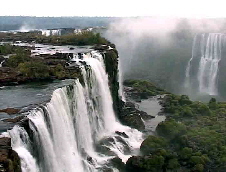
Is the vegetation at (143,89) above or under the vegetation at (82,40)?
under

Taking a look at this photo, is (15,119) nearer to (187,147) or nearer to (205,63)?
(187,147)

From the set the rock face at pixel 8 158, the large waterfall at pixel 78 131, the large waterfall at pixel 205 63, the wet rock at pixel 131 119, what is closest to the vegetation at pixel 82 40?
the large waterfall at pixel 78 131

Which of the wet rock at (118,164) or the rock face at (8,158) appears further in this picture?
the wet rock at (118,164)

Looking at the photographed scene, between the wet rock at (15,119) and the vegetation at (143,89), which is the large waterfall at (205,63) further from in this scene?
the wet rock at (15,119)

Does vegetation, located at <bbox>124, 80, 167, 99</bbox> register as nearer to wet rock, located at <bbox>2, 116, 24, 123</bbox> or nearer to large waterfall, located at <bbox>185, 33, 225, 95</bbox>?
large waterfall, located at <bbox>185, 33, 225, 95</bbox>

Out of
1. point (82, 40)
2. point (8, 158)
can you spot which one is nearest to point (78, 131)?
point (8, 158)

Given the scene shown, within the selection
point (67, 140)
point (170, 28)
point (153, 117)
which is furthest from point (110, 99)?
point (170, 28)
